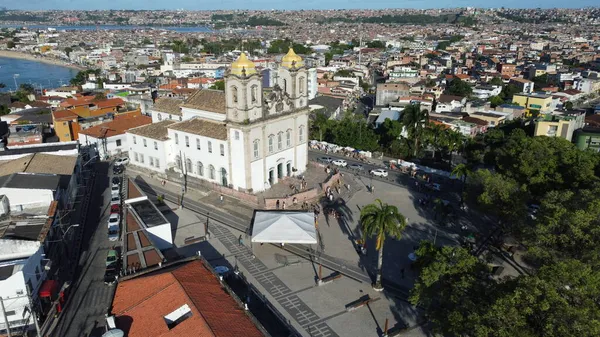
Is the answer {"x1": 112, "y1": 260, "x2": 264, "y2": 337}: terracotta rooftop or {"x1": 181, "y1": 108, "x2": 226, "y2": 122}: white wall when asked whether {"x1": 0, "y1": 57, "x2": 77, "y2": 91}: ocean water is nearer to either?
{"x1": 181, "y1": 108, "x2": 226, "y2": 122}: white wall

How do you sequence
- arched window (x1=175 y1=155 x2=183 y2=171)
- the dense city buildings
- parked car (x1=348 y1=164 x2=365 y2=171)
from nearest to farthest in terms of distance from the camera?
the dense city buildings → arched window (x1=175 y1=155 x2=183 y2=171) → parked car (x1=348 y1=164 x2=365 y2=171)

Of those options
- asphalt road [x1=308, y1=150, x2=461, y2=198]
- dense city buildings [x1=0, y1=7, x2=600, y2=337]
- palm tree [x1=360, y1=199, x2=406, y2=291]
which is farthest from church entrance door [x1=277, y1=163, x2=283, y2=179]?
palm tree [x1=360, y1=199, x2=406, y2=291]

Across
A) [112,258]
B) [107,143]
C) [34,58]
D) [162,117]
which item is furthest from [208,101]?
[34,58]

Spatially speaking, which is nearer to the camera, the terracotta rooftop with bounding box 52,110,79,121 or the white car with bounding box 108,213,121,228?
the white car with bounding box 108,213,121,228

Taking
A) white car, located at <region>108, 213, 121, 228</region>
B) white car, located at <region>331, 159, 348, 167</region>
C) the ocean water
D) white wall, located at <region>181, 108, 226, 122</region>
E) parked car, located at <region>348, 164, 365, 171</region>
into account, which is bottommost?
the ocean water

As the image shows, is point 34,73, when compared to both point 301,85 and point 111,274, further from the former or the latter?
point 111,274

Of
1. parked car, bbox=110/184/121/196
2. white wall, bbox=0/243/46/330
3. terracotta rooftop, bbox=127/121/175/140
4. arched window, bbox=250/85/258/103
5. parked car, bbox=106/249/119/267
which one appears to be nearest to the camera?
white wall, bbox=0/243/46/330

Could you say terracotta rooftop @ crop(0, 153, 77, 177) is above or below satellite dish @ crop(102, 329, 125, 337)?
below
